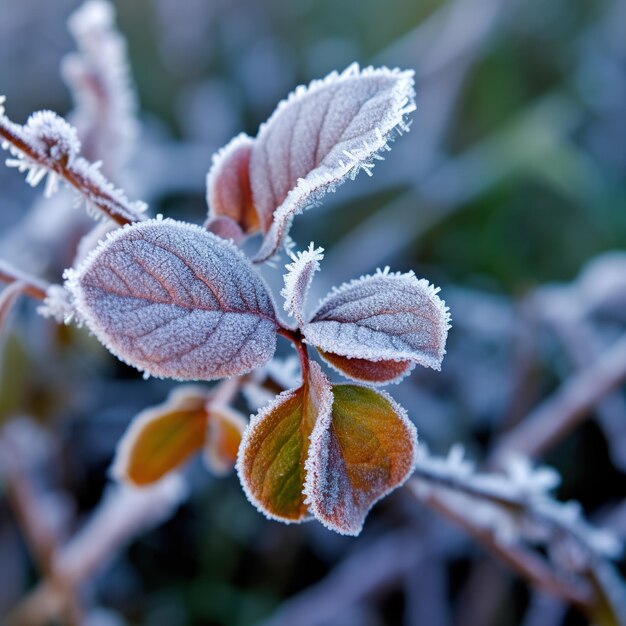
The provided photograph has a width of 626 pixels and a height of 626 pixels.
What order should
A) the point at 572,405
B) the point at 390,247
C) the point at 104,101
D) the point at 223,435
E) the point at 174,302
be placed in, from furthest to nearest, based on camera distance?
1. the point at 390,247
2. the point at 572,405
3. the point at 104,101
4. the point at 223,435
5. the point at 174,302

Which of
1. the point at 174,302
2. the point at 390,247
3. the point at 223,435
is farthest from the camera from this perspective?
the point at 390,247

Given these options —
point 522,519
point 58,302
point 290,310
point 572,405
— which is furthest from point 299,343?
point 572,405

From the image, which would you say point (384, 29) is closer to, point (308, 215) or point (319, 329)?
point (308, 215)

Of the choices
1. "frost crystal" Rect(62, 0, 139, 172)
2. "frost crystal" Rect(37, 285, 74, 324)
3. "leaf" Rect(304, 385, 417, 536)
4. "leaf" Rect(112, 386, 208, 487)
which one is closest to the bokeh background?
"frost crystal" Rect(62, 0, 139, 172)

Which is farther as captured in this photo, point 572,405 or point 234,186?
point 572,405

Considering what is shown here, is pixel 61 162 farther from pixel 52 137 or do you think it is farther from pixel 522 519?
pixel 522 519

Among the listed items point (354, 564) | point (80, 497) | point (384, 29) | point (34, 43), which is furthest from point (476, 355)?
point (34, 43)

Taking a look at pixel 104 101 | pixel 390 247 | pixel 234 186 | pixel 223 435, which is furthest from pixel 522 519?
pixel 390 247

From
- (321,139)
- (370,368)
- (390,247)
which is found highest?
(390,247)

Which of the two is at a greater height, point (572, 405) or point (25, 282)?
point (25, 282)
